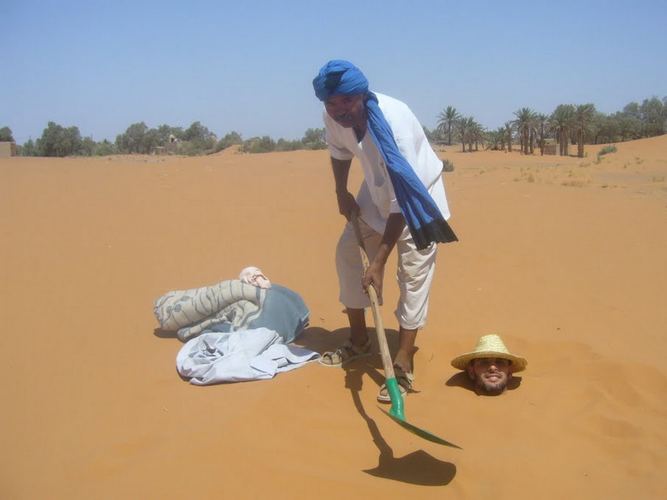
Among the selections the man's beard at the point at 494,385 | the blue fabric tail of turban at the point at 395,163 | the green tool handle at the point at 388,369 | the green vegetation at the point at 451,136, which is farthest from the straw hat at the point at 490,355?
the green vegetation at the point at 451,136

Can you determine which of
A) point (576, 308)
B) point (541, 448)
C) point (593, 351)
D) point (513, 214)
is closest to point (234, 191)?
point (513, 214)

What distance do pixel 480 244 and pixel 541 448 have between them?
12.6 feet

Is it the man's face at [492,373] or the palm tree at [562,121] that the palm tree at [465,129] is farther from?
the man's face at [492,373]

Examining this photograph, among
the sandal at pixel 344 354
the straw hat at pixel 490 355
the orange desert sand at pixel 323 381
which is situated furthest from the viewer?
the sandal at pixel 344 354

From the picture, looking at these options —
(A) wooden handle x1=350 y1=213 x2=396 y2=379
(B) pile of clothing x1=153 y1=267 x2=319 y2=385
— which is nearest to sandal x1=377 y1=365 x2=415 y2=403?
(A) wooden handle x1=350 y1=213 x2=396 y2=379

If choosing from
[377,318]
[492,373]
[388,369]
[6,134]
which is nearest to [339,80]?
[377,318]

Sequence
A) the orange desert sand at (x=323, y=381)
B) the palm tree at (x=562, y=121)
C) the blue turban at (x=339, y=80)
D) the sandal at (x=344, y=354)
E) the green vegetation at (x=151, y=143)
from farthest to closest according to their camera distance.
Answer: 1. the palm tree at (x=562, y=121)
2. the green vegetation at (x=151, y=143)
3. the sandal at (x=344, y=354)
4. the blue turban at (x=339, y=80)
5. the orange desert sand at (x=323, y=381)

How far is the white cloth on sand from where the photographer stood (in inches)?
123

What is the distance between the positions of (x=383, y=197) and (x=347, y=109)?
1.64 ft

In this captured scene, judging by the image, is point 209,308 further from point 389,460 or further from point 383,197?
point 389,460

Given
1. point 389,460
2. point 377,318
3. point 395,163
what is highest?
point 395,163

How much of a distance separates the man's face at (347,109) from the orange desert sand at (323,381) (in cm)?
132

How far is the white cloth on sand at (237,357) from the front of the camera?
123 inches

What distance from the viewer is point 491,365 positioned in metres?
Answer: 3.08
